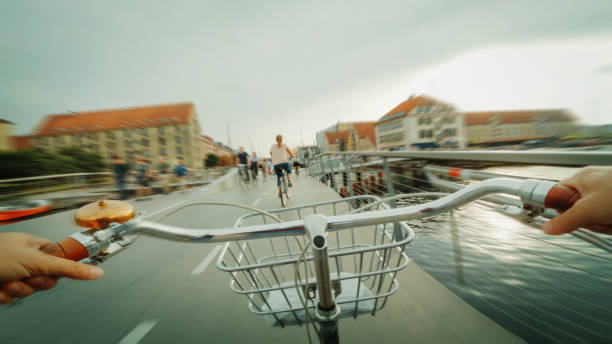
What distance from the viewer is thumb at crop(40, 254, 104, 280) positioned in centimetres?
58

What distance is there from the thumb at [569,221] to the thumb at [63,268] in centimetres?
103

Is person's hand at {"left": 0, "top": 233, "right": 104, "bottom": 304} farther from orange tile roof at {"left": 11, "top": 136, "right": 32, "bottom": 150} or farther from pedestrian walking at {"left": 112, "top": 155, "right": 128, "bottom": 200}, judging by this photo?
orange tile roof at {"left": 11, "top": 136, "right": 32, "bottom": 150}

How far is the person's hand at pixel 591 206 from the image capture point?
18.8 inches

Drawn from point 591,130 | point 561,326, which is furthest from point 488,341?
point 591,130

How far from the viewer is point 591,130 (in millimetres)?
3793

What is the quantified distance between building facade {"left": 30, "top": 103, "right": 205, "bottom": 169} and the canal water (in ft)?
196

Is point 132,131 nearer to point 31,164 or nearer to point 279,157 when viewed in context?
point 31,164

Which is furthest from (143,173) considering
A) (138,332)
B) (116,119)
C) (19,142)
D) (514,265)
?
(116,119)

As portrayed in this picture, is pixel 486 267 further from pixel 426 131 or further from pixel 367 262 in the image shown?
pixel 426 131

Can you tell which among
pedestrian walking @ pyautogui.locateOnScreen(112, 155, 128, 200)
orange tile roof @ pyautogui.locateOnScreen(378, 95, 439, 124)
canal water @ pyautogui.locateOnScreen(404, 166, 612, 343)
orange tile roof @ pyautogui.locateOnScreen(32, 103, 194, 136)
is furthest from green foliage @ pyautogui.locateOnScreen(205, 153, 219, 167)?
canal water @ pyautogui.locateOnScreen(404, 166, 612, 343)

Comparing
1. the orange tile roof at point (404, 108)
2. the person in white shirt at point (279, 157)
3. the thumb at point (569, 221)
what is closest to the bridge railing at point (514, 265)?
the thumb at point (569, 221)

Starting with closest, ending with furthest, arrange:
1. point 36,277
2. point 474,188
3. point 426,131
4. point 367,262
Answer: point 36,277
point 474,188
point 367,262
point 426,131

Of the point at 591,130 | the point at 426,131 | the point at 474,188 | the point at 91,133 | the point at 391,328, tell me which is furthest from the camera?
the point at 91,133

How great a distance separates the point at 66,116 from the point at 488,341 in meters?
76.7
